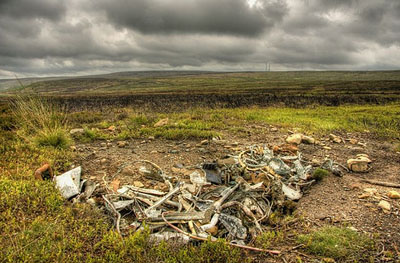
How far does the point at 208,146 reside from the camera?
5.78 meters

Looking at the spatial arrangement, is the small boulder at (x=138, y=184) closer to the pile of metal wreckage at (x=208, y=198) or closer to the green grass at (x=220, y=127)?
the pile of metal wreckage at (x=208, y=198)

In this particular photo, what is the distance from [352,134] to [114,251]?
Result: 8.22m

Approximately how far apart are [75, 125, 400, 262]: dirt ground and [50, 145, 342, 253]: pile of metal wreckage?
11.0 inches

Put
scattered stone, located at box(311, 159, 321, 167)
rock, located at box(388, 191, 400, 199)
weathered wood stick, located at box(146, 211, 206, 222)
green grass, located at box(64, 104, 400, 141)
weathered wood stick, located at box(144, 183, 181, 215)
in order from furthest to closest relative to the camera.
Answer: green grass, located at box(64, 104, 400, 141) → scattered stone, located at box(311, 159, 321, 167) → rock, located at box(388, 191, 400, 199) → weathered wood stick, located at box(144, 183, 181, 215) → weathered wood stick, located at box(146, 211, 206, 222)

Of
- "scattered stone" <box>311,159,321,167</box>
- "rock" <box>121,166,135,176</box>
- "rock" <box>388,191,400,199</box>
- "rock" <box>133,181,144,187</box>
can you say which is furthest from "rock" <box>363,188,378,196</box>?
"rock" <box>121,166,135,176</box>

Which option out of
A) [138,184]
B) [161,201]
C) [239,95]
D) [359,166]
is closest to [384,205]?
[359,166]

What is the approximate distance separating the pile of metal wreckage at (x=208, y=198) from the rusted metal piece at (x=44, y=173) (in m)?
0.40

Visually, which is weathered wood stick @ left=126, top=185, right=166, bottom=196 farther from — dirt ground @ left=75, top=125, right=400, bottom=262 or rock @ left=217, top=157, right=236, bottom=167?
rock @ left=217, top=157, right=236, bottom=167

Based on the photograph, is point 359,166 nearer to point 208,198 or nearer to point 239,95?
point 208,198

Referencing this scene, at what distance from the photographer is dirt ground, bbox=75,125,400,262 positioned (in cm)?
290

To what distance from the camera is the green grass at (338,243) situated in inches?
91.4

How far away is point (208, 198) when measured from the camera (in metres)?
3.47

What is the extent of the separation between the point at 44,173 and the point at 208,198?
2.84 m

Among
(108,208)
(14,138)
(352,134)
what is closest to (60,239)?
(108,208)
